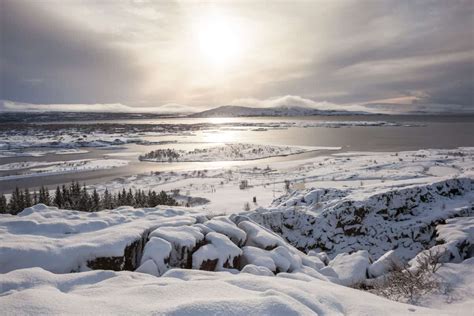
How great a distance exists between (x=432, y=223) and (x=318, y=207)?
475 centimetres

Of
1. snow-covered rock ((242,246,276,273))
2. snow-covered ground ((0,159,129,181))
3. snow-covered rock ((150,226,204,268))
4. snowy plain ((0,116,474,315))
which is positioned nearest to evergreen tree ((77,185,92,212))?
snowy plain ((0,116,474,315))

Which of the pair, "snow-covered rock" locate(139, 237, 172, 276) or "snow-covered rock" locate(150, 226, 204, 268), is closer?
"snow-covered rock" locate(139, 237, 172, 276)

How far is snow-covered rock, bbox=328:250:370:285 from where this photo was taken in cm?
866

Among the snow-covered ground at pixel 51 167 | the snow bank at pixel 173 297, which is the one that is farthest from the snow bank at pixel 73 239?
the snow-covered ground at pixel 51 167

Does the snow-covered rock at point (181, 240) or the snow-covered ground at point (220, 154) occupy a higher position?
the snow-covered rock at point (181, 240)

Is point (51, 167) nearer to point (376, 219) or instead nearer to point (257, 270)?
point (376, 219)

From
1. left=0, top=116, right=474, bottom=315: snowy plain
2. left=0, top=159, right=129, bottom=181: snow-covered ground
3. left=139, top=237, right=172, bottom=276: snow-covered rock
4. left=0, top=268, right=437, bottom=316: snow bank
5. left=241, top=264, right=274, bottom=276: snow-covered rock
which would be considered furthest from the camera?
left=0, top=159, right=129, bottom=181: snow-covered ground

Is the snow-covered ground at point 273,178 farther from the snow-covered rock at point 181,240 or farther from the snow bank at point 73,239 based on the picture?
the snow-covered rock at point 181,240

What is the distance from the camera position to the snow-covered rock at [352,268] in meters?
8.66

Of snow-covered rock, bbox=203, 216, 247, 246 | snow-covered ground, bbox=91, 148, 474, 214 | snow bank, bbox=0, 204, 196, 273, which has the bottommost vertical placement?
snow-covered ground, bbox=91, 148, 474, 214

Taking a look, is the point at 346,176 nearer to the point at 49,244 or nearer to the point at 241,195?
the point at 241,195

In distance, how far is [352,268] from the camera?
9133 mm

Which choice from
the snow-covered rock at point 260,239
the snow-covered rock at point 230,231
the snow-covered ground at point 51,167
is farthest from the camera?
the snow-covered ground at point 51,167

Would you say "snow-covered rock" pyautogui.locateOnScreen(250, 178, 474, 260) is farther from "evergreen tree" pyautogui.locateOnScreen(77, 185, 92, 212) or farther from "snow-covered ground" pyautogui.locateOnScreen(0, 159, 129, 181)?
"snow-covered ground" pyautogui.locateOnScreen(0, 159, 129, 181)
